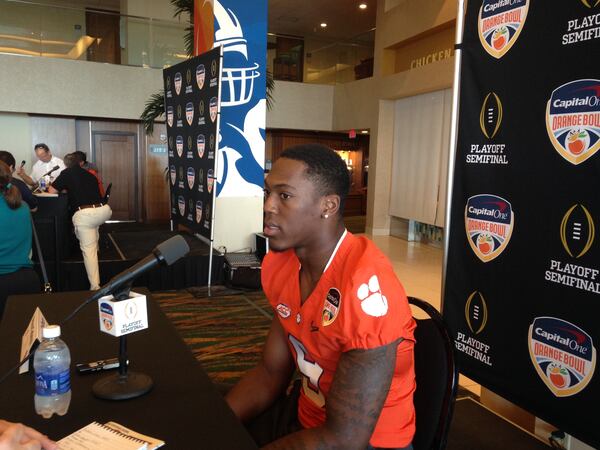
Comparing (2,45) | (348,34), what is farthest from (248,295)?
(348,34)

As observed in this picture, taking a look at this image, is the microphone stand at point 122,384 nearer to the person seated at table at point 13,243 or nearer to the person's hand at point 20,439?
the person's hand at point 20,439

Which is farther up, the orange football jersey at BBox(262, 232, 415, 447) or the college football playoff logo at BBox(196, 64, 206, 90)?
the college football playoff logo at BBox(196, 64, 206, 90)

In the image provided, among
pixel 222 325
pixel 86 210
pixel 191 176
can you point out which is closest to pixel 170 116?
pixel 191 176

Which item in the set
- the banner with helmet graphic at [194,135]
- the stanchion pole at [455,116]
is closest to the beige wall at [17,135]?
the banner with helmet graphic at [194,135]

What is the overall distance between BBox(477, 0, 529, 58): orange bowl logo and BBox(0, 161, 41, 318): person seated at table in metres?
2.61

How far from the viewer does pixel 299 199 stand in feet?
4.39

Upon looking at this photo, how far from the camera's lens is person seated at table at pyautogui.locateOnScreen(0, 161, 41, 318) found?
9.31 ft

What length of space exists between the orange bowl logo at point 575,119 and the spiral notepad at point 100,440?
1.57m

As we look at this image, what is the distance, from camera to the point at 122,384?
1.29 meters

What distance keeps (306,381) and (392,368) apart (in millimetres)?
362

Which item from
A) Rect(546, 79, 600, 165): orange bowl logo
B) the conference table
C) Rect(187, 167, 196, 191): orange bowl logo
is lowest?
the conference table

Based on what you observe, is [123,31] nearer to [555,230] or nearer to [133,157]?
[133,157]

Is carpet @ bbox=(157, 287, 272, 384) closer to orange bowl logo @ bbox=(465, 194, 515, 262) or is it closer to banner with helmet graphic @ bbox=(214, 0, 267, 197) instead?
banner with helmet graphic @ bbox=(214, 0, 267, 197)

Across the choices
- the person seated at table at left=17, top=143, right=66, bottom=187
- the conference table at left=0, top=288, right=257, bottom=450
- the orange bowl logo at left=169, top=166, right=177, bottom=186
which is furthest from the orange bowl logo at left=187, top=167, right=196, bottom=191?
the conference table at left=0, top=288, right=257, bottom=450
